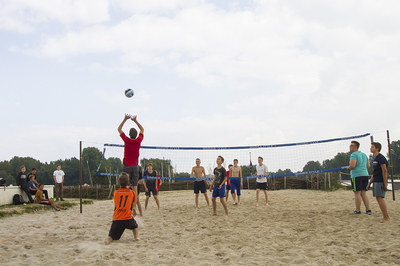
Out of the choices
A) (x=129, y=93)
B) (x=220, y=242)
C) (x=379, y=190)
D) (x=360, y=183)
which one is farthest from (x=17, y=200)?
(x=379, y=190)

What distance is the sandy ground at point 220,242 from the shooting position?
130 inches

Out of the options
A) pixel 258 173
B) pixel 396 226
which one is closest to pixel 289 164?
pixel 258 173

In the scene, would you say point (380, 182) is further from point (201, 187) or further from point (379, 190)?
point (201, 187)

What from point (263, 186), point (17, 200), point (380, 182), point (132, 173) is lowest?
point (17, 200)

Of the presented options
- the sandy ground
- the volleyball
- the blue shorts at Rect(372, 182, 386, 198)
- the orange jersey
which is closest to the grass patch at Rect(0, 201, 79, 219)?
the sandy ground

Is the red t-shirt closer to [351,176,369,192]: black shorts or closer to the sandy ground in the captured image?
the sandy ground

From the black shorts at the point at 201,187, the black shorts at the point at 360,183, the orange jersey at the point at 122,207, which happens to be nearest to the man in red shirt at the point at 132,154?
the orange jersey at the point at 122,207

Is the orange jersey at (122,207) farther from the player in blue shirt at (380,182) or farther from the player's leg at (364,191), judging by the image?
the player's leg at (364,191)

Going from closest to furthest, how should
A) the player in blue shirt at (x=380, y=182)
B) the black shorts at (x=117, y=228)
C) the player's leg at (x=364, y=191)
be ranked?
the black shorts at (x=117, y=228), the player in blue shirt at (x=380, y=182), the player's leg at (x=364, y=191)

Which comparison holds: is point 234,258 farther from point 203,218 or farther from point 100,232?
point 203,218

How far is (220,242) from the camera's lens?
13.7 ft

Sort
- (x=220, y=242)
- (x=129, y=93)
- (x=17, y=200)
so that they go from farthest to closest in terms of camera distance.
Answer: (x=17, y=200), (x=129, y=93), (x=220, y=242)

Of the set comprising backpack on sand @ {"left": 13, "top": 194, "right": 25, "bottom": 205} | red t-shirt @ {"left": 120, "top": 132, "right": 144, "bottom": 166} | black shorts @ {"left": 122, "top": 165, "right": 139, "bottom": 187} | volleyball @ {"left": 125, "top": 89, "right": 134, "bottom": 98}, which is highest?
volleyball @ {"left": 125, "top": 89, "right": 134, "bottom": 98}

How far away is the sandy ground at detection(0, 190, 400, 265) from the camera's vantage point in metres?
3.31
